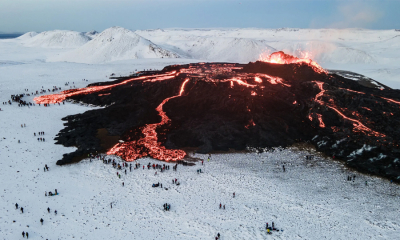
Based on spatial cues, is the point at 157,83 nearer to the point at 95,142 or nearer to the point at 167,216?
the point at 95,142

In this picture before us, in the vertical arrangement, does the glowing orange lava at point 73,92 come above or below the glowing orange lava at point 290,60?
below

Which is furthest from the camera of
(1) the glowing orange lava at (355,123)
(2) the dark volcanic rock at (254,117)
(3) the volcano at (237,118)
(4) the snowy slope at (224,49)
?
(4) the snowy slope at (224,49)

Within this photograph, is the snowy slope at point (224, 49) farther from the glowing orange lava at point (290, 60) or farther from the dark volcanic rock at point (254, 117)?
the dark volcanic rock at point (254, 117)

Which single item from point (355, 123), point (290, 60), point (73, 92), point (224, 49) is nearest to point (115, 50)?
point (224, 49)

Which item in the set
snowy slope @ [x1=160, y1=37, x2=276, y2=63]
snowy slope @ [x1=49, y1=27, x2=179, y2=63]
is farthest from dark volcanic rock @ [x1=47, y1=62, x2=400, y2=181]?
snowy slope @ [x1=160, y1=37, x2=276, y2=63]

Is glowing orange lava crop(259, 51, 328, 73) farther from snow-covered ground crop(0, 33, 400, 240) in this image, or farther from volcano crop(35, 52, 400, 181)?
snow-covered ground crop(0, 33, 400, 240)

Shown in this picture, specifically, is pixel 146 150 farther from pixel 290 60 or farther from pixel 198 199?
pixel 290 60

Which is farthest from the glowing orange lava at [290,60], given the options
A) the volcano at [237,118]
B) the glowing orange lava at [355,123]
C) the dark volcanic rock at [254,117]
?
the glowing orange lava at [355,123]
